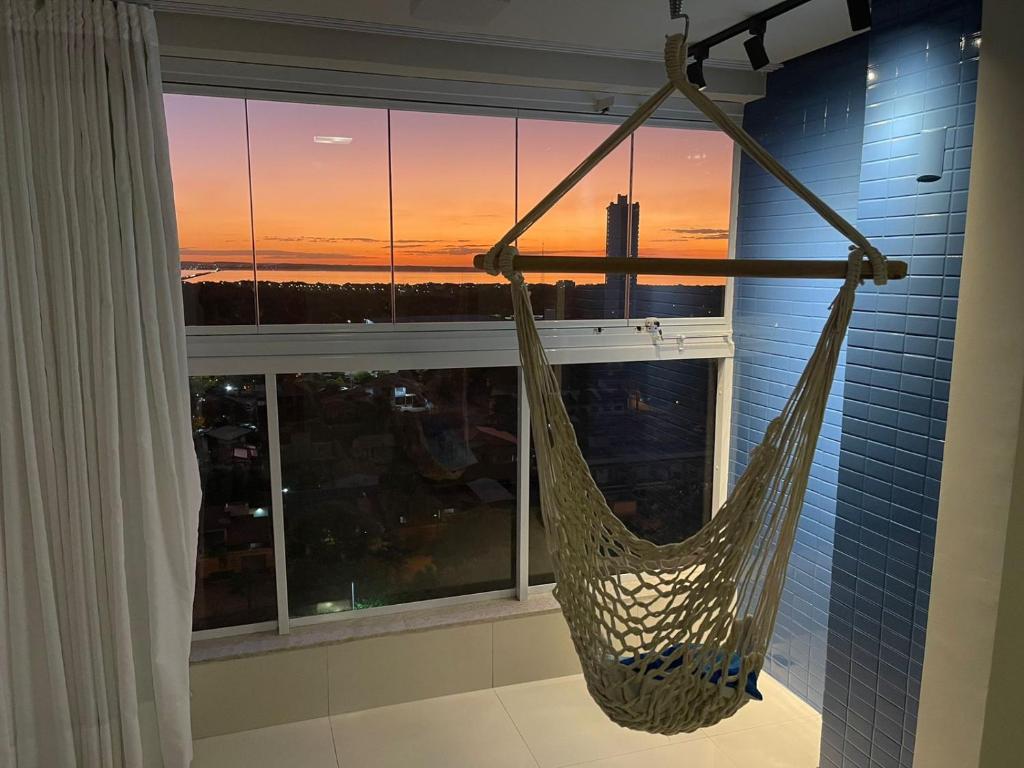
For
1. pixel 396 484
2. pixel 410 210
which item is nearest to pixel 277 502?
pixel 396 484

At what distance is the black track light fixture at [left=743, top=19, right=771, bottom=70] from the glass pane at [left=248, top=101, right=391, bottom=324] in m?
1.23

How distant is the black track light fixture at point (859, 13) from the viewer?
1941 millimetres

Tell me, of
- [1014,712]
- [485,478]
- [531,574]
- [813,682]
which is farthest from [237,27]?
[813,682]

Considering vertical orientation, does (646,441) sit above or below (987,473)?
below

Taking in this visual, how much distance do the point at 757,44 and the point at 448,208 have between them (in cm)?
118

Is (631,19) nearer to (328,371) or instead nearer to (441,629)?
(328,371)

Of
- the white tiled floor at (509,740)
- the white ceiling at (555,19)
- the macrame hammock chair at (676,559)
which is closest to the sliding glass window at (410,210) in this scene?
the white ceiling at (555,19)

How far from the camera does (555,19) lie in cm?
224

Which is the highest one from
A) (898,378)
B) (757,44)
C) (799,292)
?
(757,44)

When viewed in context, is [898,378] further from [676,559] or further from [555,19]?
[555,19]

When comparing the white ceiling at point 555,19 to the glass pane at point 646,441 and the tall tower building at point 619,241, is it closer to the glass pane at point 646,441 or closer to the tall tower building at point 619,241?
the tall tower building at point 619,241

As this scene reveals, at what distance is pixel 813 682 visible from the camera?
2.77m

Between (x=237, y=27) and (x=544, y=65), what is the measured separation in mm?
990

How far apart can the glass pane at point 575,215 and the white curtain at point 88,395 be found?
131 centimetres
